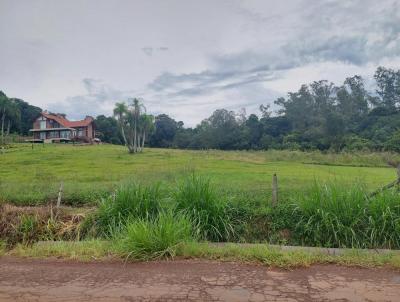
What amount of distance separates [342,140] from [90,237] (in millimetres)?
48761

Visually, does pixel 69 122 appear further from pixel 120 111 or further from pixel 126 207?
pixel 126 207

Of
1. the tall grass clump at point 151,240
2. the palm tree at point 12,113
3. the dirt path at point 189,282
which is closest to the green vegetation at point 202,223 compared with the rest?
the tall grass clump at point 151,240

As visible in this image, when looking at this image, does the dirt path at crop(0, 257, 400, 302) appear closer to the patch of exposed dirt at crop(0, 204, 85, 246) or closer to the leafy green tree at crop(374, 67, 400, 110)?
the patch of exposed dirt at crop(0, 204, 85, 246)

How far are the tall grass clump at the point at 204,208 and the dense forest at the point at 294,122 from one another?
44.3 meters

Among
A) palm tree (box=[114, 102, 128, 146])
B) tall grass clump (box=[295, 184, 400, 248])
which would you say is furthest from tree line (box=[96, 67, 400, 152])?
tall grass clump (box=[295, 184, 400, 248])

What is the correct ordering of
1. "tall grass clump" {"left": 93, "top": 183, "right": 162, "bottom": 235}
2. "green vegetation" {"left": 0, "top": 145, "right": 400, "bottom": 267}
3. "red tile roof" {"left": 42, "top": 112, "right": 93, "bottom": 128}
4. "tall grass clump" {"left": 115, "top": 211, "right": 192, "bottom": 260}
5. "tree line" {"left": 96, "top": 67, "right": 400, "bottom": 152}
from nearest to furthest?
"tall grass clump" {"left": 115, "top": 211, "right": 192, "bottom": 260} < "green vegetation" {"left": 0, "top": 145, "right": 400, "bottom": 267} < "tall grass clump" {"left": 93, "top": 183, "right": 162, "bottom": 235} < "tree line" {"left": 96, "top": 67, "right": 400, "bottom": 152} < "red tile roof" {"left": 42, "top": 112, "right": 93, "bottom": 128}

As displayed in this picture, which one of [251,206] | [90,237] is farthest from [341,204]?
[90,237]

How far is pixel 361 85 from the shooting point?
67.7 m

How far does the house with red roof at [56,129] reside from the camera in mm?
66500

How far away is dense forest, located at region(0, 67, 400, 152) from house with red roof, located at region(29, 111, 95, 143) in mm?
2830

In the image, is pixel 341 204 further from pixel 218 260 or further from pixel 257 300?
pixel 257 300

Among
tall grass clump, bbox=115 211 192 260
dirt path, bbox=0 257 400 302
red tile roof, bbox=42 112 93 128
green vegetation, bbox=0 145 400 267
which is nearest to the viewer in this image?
dirt path, bbox=0 257 400 302

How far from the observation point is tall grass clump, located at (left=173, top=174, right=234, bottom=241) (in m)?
6.70

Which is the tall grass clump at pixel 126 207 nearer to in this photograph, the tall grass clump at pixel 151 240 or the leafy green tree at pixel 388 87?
the tall grass clump at pixel 151 240
